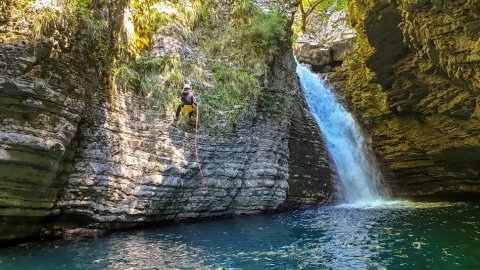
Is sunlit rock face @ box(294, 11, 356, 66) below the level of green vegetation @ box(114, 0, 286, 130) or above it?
above

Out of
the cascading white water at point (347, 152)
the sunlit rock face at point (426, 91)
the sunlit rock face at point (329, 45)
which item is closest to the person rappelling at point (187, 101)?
the sunlit rock face at point (426, 91)

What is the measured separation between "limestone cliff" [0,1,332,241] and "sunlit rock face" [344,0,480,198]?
3916 mm

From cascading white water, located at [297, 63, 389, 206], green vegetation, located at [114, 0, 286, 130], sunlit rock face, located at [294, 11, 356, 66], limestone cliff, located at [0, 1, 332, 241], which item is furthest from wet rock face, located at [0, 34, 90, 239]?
sunlit rock face, located at [294, 11, 356, 66]

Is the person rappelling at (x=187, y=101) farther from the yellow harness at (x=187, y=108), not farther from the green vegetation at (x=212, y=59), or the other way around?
the green vegetation at (x=212, y=59)

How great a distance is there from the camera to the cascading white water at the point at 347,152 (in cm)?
1630

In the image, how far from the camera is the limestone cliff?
332 inches

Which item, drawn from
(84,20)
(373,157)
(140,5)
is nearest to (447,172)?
(373,157)

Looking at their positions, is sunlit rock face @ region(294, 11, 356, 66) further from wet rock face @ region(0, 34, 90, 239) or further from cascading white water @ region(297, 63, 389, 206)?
wet rock face @ region(0, 34, 90, 239)

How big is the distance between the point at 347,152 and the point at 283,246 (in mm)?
9421

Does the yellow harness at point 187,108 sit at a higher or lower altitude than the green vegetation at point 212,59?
lower

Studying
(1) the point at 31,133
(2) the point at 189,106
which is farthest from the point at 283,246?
(1) the point at 31,133

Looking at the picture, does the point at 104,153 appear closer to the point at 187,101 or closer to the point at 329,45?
the point at 187,101

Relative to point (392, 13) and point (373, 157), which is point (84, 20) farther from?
point (373, 157)

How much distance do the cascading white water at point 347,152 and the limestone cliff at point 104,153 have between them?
272 centimetres
